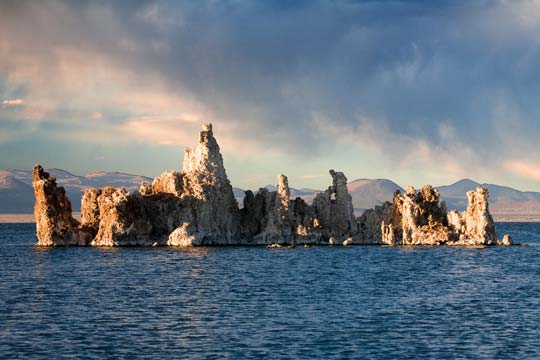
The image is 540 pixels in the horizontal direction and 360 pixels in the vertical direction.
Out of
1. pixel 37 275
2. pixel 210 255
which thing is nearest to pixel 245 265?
pixel 210 255

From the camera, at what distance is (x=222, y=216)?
463ft

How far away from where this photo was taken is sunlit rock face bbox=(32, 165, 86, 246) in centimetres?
13762

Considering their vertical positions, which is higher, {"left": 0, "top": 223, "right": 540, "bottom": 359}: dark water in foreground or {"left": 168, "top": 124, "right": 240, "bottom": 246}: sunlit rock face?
{"left": 168, "top": 124, "right": 240, "bottom": 246}: sunlit rock face

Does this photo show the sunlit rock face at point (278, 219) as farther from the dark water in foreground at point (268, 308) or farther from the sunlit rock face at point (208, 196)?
the dark water in foreground at point (268, 308)

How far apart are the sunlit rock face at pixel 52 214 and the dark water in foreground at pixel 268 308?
25966mm

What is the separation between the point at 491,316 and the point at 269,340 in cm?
1817

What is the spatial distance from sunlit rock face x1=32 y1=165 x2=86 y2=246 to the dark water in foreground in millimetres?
25966

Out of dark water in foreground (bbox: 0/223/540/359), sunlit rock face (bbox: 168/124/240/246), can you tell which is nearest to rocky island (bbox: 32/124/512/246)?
sunlit rock face (bbox: 168/124/240/246)

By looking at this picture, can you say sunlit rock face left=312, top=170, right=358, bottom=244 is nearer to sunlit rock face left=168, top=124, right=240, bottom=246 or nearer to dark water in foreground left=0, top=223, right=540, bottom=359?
sunlit rock face left=168, top=124, right=240, bottom=246

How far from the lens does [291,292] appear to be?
75000 millimetres

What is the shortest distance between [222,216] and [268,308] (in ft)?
254

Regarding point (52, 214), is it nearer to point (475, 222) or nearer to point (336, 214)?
point (336, 214)

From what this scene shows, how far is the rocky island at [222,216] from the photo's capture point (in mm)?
137750

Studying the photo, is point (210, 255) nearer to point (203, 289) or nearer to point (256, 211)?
point (256, 211)
